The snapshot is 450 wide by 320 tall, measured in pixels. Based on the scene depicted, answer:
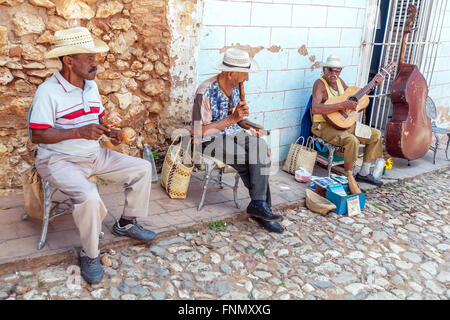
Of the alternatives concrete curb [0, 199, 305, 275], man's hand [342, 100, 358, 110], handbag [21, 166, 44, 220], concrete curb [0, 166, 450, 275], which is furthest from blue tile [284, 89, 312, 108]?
handbag [21, 166, 44, 220]

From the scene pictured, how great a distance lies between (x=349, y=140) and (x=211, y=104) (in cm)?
179

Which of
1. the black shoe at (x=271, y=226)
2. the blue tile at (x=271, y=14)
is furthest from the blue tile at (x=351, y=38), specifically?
→ the black shoe at (x=271, y=226)

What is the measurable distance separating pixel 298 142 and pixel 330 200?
1347mm

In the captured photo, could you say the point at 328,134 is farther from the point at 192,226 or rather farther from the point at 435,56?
the point at 435,56

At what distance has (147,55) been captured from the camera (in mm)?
4156

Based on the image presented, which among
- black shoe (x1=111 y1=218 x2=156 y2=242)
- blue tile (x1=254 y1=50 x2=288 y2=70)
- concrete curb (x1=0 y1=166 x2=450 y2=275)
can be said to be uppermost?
blue tile (x1=254 y1=50 x2=288 y2=70)

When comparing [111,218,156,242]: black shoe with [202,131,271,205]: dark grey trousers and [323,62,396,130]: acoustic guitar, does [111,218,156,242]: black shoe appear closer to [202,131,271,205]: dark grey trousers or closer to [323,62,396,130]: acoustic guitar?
[202,131,271,205]: dark grey trousers

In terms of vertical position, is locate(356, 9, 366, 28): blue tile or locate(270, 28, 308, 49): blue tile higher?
locate(356, 9, 366, 28): blue tile

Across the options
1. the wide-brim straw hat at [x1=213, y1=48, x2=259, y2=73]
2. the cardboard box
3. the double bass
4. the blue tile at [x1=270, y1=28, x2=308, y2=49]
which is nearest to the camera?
the wide-brim straw hat at [x1=213, y1=48, x2=259, y2=73]

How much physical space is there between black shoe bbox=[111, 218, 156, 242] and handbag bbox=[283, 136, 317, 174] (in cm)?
230

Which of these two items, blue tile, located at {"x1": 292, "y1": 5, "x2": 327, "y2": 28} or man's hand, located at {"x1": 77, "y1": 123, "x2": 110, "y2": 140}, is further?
blue tile, located at {"x1": 292, "y1": 5, "x2": 327, "y2": 28}

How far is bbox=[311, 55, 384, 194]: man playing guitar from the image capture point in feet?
15.5

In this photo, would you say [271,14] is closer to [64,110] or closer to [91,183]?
[64,110]
